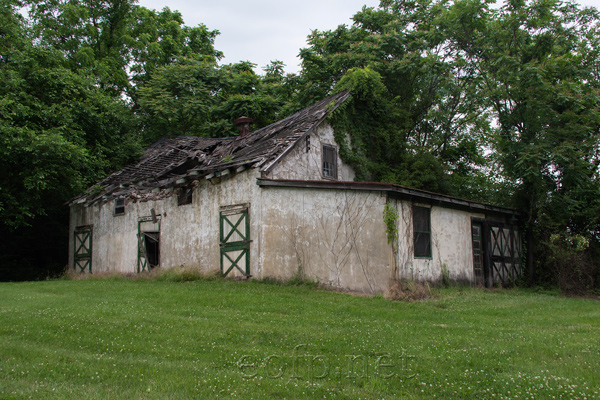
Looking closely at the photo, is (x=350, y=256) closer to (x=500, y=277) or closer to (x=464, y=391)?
(x=500, y=277)

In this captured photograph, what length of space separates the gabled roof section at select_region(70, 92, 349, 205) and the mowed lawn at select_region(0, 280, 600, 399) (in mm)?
6363

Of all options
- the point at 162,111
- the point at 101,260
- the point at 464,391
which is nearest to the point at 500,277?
the point at 464,391

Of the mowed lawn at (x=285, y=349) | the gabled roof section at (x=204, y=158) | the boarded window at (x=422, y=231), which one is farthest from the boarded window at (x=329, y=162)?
the mowed lawn at (x=285, y=349)

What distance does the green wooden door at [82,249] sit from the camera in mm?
23219

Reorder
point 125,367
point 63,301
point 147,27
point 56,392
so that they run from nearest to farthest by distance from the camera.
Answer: point 56,392, point 125,367, point 63,301, point 147,27

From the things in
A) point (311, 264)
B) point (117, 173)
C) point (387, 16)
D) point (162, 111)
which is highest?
point (387, 16)

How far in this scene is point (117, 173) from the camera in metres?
25.2

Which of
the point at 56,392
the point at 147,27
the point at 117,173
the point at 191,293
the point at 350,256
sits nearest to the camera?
the point at 56,392

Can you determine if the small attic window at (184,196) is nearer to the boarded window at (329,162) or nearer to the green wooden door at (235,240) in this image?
the green wooden door at (235,240)

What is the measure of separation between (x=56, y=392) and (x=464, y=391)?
4.63 meters

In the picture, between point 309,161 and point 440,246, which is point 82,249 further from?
point 440,246

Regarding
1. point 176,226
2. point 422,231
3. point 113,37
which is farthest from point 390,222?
point 113,37

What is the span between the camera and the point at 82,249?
2366 cm

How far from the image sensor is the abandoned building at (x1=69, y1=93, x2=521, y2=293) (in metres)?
15.8
